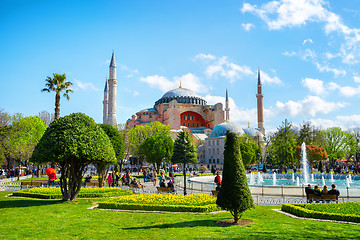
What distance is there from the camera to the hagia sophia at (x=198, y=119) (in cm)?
6034

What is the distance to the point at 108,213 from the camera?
9.98 meters

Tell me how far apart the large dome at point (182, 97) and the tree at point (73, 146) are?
67842 mm

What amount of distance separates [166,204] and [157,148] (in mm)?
23651

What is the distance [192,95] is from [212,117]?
1108 cm

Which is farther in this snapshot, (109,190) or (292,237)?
(109,190)

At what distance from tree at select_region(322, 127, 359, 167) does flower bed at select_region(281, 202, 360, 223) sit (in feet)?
145

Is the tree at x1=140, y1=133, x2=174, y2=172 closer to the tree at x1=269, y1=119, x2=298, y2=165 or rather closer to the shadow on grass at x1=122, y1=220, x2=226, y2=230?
the tree at x1=269, y1=119, x2=298, y2=165

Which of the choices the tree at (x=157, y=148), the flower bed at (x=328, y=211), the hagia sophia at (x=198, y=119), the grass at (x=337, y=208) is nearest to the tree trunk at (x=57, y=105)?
the tree at (x=157, y=148)

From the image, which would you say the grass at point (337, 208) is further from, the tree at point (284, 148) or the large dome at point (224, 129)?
the large dome at point (224, 129)

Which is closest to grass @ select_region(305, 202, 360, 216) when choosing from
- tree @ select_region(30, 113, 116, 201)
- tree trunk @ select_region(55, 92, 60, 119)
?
tree @ select_region(30, 113, 116, 201)

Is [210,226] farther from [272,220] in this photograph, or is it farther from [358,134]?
[358,134]

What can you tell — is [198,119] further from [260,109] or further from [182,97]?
[260,109]

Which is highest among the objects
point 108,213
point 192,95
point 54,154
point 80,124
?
point 192,95

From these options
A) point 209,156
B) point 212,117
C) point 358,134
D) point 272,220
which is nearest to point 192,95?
point 212,117
